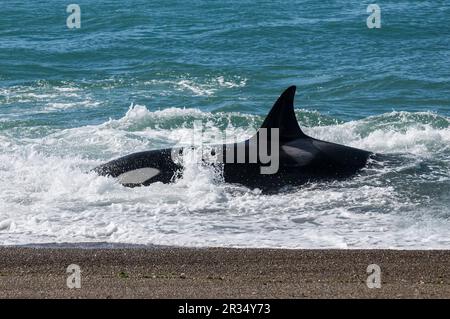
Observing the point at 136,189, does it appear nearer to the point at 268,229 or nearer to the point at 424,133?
the point at 268,229

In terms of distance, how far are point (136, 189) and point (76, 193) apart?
94 centimetres

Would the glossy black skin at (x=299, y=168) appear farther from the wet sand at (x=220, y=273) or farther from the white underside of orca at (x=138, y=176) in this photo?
the wet sand at (x=220, y=273)

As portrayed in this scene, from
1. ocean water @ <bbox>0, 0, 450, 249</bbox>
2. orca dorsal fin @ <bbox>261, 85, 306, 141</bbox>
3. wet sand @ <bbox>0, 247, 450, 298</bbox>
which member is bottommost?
ocean water @ <bbox>0, 0, 450, 249</bbox>

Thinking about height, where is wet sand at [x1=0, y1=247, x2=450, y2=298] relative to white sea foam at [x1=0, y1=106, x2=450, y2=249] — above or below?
above

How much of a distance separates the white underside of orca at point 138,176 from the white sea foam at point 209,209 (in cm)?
15

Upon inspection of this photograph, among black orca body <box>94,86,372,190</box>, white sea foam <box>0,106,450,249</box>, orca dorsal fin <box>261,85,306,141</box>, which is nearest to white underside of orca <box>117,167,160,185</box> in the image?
black orca body <box>94,86,372,190</box>

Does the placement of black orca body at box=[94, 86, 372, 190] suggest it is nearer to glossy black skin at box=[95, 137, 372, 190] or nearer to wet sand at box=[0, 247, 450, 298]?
glossy black skin at box=[95, 137, 372, 190]

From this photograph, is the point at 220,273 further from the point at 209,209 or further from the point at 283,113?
the point at 283,113

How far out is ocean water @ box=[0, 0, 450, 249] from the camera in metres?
12.5

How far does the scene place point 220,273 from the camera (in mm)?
9977

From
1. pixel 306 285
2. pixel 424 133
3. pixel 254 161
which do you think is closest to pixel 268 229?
pixel 254 161

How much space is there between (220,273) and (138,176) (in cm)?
457

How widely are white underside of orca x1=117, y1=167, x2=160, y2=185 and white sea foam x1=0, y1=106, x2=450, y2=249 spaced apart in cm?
15

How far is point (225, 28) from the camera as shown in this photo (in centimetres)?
3378
